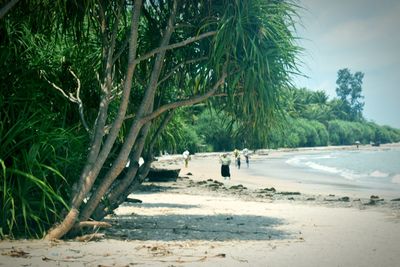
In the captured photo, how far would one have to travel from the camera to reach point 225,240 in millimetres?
7426

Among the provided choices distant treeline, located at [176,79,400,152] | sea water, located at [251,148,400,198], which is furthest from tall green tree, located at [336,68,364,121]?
sea water, located at [251,148,400,198]

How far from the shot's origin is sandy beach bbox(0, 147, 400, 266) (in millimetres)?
5453

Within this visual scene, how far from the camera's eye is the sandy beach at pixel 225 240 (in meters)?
5.45

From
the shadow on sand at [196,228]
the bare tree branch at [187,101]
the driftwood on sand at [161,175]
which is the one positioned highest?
the bare tree branch at [187,101]

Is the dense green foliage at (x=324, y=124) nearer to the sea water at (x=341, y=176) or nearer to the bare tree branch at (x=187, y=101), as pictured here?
the sea water at (x=341, y=176)

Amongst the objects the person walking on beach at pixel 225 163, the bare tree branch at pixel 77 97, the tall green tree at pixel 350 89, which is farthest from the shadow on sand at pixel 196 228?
the tall green tree at pixel 350 89

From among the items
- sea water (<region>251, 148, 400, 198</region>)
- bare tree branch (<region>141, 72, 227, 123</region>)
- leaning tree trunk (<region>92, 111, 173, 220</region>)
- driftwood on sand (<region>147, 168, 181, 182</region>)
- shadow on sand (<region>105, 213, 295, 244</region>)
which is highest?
bare tree branch (<region>141, 72, 227, 123</region>)

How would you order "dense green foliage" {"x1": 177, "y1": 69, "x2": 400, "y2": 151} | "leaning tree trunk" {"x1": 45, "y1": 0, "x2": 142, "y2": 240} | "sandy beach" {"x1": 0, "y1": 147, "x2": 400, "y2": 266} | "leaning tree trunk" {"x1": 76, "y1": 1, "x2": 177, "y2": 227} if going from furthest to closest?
"dense green foliage" {"x1": 177, "y1": 69, "x2": 400, "y2": 151}
"leaning tree trunk" {"x1": 76, "y1": 1, "x2": 177, "y2": 227}
"leaning tree trunk" {"x1": 45, "y1": 0, "x2": 142, "y2": 240}
"sandy beach" {"x1": 0, "y1": 147, "x2": 400, "y2": 266}

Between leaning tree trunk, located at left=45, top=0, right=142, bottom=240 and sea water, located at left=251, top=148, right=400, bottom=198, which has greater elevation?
leaning tree trunk, located at left=45, top=0, right=142, bottom=240

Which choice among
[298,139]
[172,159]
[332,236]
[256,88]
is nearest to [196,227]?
[332,236]

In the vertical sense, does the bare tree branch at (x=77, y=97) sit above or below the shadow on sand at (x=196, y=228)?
above

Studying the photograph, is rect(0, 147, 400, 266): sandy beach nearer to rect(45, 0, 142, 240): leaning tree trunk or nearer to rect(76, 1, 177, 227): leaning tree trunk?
rect(45, 0, 142, 240): leaning tree trunk

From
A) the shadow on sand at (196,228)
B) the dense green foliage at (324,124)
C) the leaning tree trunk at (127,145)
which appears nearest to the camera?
the leaning tree trunk at (127,145)

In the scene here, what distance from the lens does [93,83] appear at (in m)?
8.04
